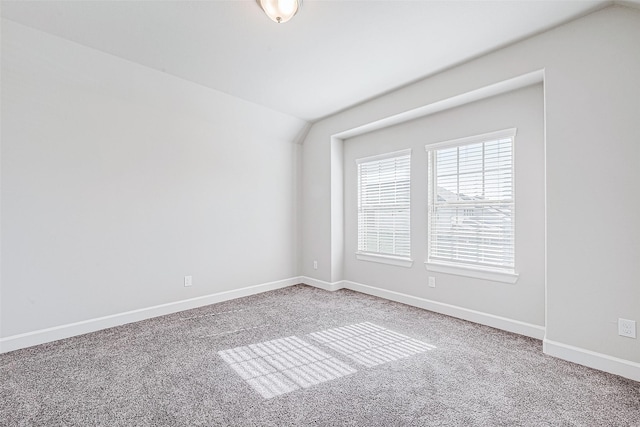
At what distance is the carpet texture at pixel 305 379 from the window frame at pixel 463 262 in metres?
0.57

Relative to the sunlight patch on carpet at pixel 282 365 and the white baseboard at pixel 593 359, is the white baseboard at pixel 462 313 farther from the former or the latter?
the sunlight patch on carpet at pixel 282 365

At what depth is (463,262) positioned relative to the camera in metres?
3.48

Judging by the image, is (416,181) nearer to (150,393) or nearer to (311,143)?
(311,143)

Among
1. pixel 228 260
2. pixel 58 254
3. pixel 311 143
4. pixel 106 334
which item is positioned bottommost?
pixel 106 334

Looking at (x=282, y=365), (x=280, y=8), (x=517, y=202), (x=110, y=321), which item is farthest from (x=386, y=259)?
(x=110, y=321)

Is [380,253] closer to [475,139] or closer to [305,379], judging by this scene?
[475,139]

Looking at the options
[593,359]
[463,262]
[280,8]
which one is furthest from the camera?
[463,262]

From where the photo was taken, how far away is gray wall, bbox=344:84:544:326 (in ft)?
9.56

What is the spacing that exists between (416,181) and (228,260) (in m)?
2.78

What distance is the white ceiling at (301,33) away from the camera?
90.1 inches

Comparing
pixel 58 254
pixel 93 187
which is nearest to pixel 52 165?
pixel 93 187

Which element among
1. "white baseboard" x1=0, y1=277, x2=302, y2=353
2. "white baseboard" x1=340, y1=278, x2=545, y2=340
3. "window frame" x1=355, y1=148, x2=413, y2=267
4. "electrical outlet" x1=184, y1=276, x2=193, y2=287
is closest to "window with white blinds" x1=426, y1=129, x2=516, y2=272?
"window frame" x1=355, y1=148, x2=413, y2=267

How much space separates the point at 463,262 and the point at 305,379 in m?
2.27

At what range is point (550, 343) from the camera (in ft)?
8.36
